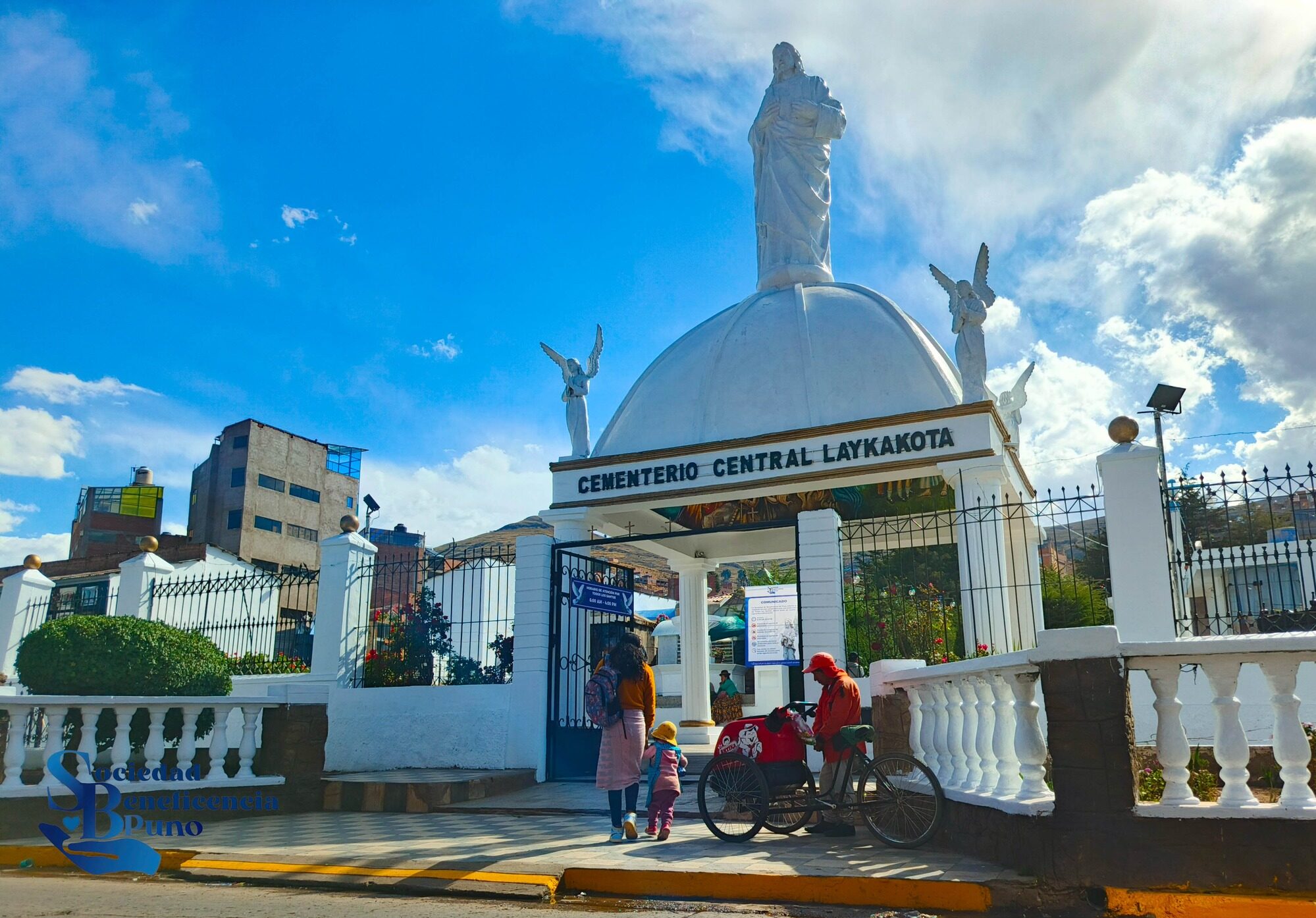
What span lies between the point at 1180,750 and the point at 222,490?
52974 millimetres

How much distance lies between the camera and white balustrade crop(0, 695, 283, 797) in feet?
28.2

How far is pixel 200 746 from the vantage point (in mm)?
11766

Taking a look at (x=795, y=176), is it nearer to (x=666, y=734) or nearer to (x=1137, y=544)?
(x=1137, y=544)

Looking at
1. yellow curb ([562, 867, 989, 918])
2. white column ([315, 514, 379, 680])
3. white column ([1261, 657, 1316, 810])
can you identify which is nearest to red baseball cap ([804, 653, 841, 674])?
yellow curb ([562, 867, 989, 918])

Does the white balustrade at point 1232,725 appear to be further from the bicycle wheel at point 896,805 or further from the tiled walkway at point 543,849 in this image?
the bicycle wheel at point 896,805

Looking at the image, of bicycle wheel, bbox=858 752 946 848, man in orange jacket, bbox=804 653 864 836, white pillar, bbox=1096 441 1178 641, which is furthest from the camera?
white pillar, bbox=1096 441 1178 641

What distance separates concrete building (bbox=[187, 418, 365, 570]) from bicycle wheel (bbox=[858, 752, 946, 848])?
4600 cm

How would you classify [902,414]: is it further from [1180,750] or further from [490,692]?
[1180,750]

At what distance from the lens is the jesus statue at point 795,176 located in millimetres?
16969

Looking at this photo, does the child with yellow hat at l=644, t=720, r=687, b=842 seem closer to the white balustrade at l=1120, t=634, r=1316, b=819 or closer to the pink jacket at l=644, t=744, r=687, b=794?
the pink jacket at l=644, t=744, r=687, b=794

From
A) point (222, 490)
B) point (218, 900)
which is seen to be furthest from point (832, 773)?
point (222, 490)

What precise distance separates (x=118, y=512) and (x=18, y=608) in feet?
124

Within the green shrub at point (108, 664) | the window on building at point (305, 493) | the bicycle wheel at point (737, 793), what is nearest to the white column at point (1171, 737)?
the bicycle wheel at point (737, 793)

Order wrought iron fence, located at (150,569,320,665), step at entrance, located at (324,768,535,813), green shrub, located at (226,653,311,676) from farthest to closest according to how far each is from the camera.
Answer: wrought iron fence, located at (150,569,320,665), green shrub, located at (226,653,311,676), step at entrance, located at (324,768,535,813)
